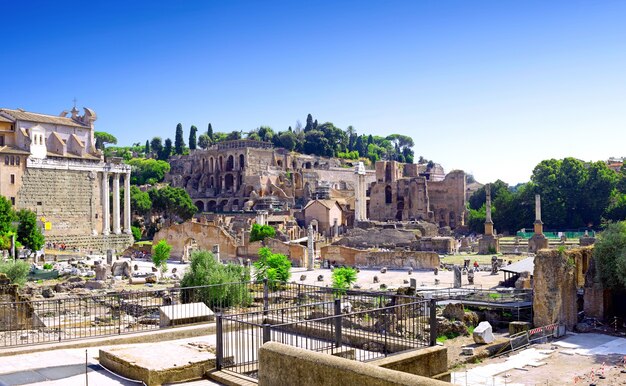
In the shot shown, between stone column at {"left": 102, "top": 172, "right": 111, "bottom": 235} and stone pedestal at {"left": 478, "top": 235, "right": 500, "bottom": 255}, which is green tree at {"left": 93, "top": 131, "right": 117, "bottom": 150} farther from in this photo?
stone pedestal at {"left": 478, "top": 235, "right": 500, "bottom": 255}

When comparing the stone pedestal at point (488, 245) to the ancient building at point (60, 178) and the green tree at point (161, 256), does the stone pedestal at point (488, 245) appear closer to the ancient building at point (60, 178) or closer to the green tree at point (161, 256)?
the green tree at point (161, 256)

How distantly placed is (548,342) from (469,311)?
3430 millimetres

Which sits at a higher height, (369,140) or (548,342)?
(369,140)

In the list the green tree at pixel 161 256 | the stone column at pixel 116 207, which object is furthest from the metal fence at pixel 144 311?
the stone column at pixel 116 207

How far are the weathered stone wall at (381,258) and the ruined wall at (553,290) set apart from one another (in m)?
21.8

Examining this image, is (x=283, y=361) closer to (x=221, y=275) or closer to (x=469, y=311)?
(x=221, y=275)

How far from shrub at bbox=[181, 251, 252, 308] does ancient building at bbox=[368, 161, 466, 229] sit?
66076mm

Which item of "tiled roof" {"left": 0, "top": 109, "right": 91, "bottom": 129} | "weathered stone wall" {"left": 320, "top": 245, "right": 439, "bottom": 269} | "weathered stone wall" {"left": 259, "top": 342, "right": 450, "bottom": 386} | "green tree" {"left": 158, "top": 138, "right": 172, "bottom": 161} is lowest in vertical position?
"weathered stone wall" {"left": 320, "top": 245, "right": 439, "bottom": 269}

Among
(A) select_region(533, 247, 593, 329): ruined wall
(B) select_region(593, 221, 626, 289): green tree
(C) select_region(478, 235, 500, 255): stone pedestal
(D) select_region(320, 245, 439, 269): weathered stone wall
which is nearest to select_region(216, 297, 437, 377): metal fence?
(A) select_region(533, 247, 593, 329): ruined wall

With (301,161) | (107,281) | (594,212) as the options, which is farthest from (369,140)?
(107,281)

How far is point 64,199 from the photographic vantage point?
5844 centimetres

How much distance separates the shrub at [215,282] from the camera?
56.3 feet

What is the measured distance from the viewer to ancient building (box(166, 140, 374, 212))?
312 feet

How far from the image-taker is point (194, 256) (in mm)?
21641
